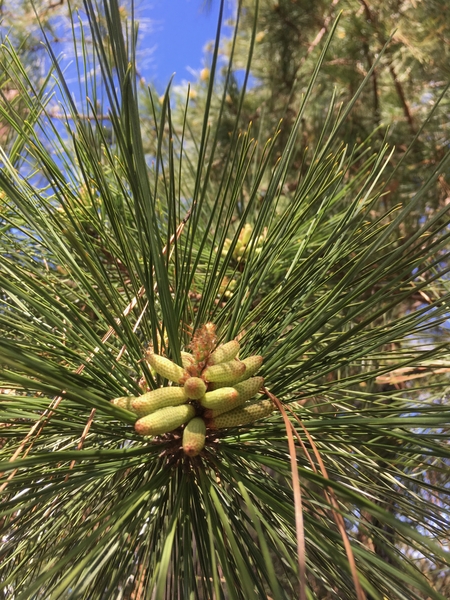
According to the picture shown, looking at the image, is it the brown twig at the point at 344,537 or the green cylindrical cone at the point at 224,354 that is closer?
the brown twig at the point at 344,537

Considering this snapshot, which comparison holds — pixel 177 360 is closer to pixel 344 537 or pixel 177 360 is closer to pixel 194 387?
pixel 194 387

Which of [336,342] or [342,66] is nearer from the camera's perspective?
[336,342]

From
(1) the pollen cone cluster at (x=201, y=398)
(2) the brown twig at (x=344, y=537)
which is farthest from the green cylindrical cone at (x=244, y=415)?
(2) the brown twig at (x=344, y=537)

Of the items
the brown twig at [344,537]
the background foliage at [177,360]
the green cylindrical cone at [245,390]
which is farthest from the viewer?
the green cylindrical cone at [245,390]

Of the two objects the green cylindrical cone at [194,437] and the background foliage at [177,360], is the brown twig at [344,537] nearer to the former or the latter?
the background foliage at [177,360]

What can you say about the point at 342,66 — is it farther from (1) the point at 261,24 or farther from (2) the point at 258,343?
(2) the point at 258,343

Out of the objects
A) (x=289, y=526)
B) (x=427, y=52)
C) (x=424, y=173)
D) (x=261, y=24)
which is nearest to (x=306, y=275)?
(x=289, y=526)
